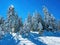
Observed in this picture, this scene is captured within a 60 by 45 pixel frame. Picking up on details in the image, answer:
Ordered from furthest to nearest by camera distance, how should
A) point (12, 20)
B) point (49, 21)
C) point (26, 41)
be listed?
point (49, 21) → point (12, 20) → point (26, 41)

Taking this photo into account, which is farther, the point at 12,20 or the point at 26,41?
the point at 12,20

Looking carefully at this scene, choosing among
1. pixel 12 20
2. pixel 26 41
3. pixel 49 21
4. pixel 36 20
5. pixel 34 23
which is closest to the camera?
pixel 26 41

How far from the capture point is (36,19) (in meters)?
65.6

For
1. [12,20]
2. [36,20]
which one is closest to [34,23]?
[36,20]

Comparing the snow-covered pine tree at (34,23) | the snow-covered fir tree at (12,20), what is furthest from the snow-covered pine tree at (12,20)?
the snow-covered pine tree at (34,23)

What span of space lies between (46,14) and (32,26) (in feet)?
26.6

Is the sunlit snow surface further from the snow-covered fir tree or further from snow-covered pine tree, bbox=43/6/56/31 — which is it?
snow-covered pine tree, bbox=43/6/56/31

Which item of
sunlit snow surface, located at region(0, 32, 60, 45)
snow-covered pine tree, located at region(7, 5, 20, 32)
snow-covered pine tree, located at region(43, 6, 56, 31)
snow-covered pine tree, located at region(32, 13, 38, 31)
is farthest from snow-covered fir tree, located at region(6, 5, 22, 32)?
snow-covered pine tree, located at region(43, 6, 56, 31)

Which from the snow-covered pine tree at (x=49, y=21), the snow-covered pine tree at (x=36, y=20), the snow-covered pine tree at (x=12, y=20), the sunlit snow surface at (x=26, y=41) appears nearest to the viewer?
the sunlit snow surface at (x=26, y=41)

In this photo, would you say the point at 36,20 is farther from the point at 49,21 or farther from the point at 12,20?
the point at 12,20

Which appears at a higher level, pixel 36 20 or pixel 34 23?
pixel 36 20

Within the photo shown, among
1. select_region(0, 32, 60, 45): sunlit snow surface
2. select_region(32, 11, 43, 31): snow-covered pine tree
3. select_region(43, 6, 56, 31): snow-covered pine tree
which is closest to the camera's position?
select_region(0, 32, 60, 45): sunlit snow surface

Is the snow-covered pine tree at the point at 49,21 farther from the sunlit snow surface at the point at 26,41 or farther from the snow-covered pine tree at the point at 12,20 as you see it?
the sunlit snow surface at the point at 26,41

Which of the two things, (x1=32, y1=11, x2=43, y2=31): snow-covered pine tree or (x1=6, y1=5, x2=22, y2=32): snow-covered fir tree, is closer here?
(x1=6, y1=5, x2=22, y2=32): snow-covered fir tree
